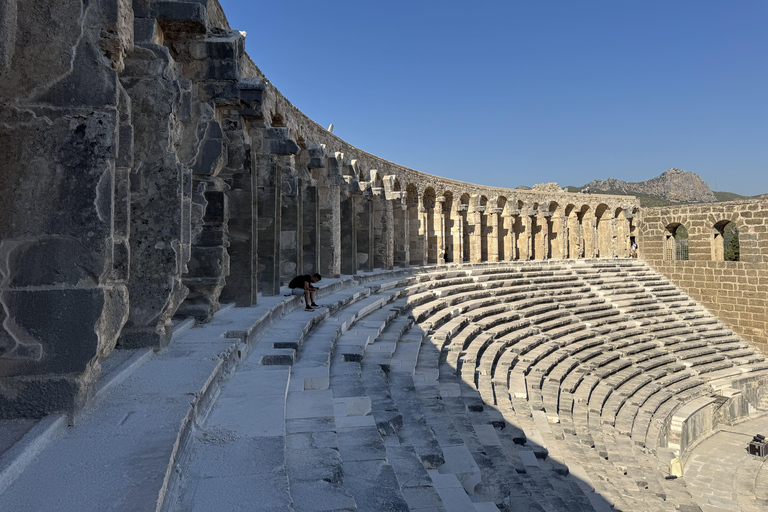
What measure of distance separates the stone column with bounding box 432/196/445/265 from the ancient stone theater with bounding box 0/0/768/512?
697cm

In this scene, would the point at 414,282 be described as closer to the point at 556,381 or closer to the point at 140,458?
the point at 556,381

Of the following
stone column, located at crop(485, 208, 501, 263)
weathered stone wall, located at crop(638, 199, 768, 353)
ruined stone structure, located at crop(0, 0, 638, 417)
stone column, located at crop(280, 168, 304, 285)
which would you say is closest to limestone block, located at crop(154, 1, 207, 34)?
ruined stone structure, located at crop(0, 0, 638, 417)

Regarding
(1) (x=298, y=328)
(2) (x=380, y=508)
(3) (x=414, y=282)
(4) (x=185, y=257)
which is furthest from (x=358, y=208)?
(2) (x=380, y=508)

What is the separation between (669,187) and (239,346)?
266ft

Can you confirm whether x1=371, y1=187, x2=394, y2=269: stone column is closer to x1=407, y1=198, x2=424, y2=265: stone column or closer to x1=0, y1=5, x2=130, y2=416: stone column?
x1=407, y1=198, x2=424, y2=265: stone column

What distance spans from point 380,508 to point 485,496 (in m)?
1.53

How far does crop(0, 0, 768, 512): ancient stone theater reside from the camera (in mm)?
2459

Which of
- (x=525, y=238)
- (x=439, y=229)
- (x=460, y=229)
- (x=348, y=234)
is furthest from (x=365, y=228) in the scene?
(x=525, y=238)

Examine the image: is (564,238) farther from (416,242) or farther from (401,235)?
(401,235)

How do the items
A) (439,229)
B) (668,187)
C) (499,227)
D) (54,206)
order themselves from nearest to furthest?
(54,206) < (439,229) < (499,227) < (668,187)

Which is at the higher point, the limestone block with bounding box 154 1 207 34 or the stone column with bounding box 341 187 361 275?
the limestone block with bounding box 154 1 207 34

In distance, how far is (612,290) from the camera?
1670cm

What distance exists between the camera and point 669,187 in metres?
73.1

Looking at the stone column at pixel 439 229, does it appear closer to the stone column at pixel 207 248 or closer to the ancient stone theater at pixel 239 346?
the ancient stone theater at pixel 239 346
